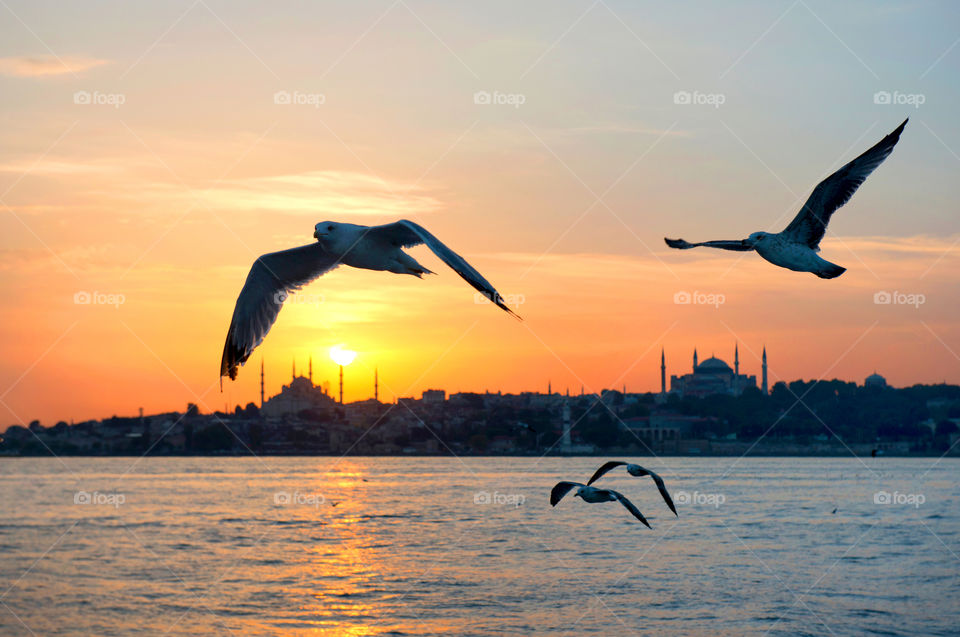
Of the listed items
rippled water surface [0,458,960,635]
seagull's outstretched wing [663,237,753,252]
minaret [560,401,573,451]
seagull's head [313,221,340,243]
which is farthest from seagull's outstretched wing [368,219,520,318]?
minaret [560,401,573,451]

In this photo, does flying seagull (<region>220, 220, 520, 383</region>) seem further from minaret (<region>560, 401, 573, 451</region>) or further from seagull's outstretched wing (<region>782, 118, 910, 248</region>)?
minaret (<region>560, 401, 573, 451</region>)

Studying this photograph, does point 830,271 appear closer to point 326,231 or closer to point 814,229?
point 814,229

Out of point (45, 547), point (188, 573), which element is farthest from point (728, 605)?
point (45, 547)

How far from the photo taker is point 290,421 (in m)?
149

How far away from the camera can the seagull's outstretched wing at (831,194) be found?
26.5 feet

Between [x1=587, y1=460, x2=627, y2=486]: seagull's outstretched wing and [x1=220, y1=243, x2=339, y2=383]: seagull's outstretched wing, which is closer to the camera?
[x1=220, y1=243, x2=339, y2=383]: seagull's outstretched wing

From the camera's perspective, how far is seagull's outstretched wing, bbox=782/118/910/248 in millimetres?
8070

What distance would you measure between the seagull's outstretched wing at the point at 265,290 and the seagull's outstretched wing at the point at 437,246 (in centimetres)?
186

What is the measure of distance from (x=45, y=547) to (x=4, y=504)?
70.6 feet

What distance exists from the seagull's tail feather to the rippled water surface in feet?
42.9

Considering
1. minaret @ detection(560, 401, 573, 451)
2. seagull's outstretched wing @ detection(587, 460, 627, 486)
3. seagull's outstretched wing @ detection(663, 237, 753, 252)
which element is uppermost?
minaret @ detection(560, 401, 573, 451)

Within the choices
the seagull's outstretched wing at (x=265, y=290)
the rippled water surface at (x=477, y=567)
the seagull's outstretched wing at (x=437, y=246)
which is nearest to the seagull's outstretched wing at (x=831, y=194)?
the seagull's outstretched wing at (x=437, y=246)

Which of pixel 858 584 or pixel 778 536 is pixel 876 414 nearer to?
pixel 778 536

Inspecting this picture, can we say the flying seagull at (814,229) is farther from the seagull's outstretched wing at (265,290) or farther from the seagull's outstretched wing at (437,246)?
the seagull's outstretched wing at (265,290)
